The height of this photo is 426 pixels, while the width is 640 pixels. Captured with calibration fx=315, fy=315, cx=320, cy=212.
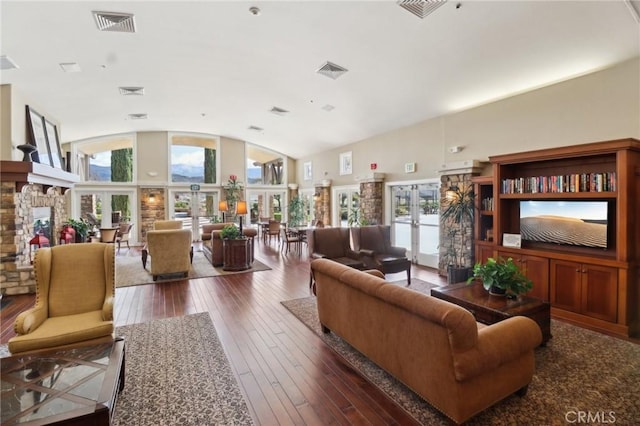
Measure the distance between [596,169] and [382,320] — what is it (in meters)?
3.69

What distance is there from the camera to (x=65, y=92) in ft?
20.9

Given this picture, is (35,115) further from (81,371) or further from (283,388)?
(283,388)

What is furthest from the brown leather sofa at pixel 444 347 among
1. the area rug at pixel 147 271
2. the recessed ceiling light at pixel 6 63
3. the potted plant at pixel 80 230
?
the potted plant at pixel 80 230

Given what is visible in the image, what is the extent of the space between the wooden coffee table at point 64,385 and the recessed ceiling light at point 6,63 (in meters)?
4.77

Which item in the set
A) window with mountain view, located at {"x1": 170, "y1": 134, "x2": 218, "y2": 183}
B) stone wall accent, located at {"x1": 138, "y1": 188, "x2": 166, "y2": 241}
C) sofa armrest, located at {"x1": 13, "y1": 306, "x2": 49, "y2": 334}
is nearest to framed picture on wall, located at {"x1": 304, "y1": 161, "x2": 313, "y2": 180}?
window with mountain view, located at {"x1": 170, "y1": 134, "x2": 218, "y2": 183}

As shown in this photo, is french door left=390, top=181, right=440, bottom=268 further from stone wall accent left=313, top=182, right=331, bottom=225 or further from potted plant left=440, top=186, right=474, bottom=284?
stone wall accent left=313, top=182, right=331, bottom=225

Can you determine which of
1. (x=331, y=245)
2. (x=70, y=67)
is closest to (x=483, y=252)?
(x=331, y=245)

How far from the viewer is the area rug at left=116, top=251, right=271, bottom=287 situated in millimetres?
5973

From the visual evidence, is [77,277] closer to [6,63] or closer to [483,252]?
[6,63]

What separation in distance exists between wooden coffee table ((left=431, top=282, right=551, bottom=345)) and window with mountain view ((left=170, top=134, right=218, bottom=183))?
1053 cm

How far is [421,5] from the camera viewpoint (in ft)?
11.8

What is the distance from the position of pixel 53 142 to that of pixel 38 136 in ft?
3.38

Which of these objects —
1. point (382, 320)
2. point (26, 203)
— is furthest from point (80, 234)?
point (382, 320)

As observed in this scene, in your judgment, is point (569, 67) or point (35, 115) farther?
point (35, 115)
